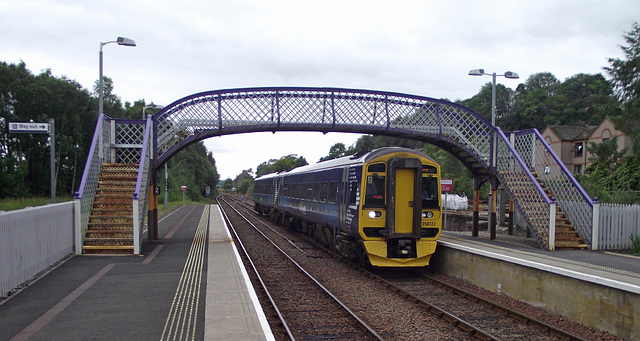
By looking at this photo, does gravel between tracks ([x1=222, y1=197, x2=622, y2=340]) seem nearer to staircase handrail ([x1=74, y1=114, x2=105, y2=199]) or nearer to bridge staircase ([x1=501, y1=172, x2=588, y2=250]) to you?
bridge staircase ([x1=501, y1=172, x2=588, y2=250])

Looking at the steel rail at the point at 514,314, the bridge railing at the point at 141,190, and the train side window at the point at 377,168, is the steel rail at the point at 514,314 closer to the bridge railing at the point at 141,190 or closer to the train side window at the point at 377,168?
the train side window at the point at 377,168

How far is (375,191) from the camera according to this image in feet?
35.8

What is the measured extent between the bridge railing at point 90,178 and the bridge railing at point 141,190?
1.25 meters

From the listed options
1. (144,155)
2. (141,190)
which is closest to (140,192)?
(141,190)

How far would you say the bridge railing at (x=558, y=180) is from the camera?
12625mm

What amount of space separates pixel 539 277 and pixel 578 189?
228 inches

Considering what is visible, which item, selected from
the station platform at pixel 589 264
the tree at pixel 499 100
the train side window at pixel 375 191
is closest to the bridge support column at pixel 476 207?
the station platform at pixel 589 264

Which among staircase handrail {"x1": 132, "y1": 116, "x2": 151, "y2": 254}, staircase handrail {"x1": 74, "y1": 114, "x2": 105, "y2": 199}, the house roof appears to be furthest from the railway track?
the house roof

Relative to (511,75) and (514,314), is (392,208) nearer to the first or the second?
(514,314)

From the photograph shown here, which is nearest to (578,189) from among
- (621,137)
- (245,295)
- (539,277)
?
(539,277)

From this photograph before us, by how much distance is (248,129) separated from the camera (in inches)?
609

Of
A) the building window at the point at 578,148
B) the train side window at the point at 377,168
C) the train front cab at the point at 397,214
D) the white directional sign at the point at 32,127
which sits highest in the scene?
the building window at the point at 578,148

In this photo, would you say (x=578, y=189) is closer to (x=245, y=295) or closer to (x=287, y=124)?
(x=287, y=124)

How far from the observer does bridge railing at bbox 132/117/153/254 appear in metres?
12.0
